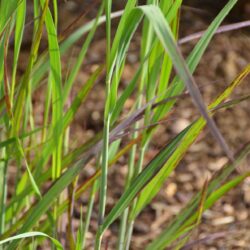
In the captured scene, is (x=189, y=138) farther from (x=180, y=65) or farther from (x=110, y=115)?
(x=180, y=65)

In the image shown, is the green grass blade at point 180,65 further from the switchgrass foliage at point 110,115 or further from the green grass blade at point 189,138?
the green grass blade at point 189,138

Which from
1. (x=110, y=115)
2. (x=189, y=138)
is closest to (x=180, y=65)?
(x=110, y=115)

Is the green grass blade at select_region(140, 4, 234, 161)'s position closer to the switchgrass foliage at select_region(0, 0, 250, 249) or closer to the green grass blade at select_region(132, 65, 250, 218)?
the switchgrass foliage at select_region(0, 0, 250, 249)

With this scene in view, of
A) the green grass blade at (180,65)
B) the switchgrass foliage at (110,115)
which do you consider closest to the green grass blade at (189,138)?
the switchgrass foliage at (110,115)

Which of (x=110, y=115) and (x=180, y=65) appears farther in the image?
(x=110, y=115)

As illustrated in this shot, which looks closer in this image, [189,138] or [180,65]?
[180,65]

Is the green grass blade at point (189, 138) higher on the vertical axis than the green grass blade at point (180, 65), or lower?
lower

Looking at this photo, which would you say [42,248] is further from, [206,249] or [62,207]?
[62,207]

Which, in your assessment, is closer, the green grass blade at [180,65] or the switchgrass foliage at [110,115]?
the green grass blade at [180,65]

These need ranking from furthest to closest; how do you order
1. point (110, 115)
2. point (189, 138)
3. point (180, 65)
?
point (189, 138)
point (110, 115)
point (180, 65)

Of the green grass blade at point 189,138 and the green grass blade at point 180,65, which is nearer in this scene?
the green grass blade at point 180,65

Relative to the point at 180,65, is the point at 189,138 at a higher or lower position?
lower

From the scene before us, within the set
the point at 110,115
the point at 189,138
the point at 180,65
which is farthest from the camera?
the point at 189,138
